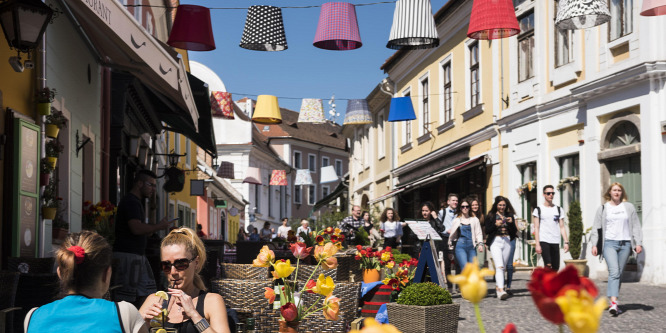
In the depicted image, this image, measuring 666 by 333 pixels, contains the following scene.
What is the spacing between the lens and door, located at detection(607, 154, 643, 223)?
14.4 m

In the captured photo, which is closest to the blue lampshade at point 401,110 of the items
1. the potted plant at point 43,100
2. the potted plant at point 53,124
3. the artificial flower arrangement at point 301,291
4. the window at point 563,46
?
the window at point 563,46

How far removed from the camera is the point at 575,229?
613 inches

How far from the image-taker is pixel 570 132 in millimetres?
16672

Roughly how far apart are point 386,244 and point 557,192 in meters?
3.81

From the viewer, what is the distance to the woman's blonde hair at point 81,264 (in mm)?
2986

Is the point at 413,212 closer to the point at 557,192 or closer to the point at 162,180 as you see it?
the point at 162,180

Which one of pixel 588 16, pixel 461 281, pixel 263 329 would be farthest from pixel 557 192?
pixel 461 281

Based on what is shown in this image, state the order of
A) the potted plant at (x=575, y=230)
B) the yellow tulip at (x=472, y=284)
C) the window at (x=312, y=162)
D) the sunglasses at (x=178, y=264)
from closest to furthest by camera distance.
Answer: the yellow tulip at (x=472, y=284)
the sunglasses at (x=178, y=264)
the potted plant at (x=575, y=230)
the window at (x=312, y=162)

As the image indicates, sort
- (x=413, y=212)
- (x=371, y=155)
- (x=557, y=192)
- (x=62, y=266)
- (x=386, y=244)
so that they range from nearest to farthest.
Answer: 1. (x=62, y=266)
2. (x=386, y=244)
3. (x=557, y=192)
4. (x=413, y=212)
5. (x=371, y=155)

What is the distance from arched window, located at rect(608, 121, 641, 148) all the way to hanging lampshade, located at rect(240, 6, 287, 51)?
21.3 feet

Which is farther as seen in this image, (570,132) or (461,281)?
(570,132)

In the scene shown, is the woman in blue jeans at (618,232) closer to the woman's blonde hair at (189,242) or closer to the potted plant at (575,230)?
the potted plant at (575,230)

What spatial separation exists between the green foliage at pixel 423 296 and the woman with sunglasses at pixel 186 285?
153 inches

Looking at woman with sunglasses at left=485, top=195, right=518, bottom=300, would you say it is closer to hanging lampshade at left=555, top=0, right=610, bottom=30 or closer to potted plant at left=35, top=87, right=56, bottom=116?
hanging lampshade at left=555, top=0, right=610, bottom=30
